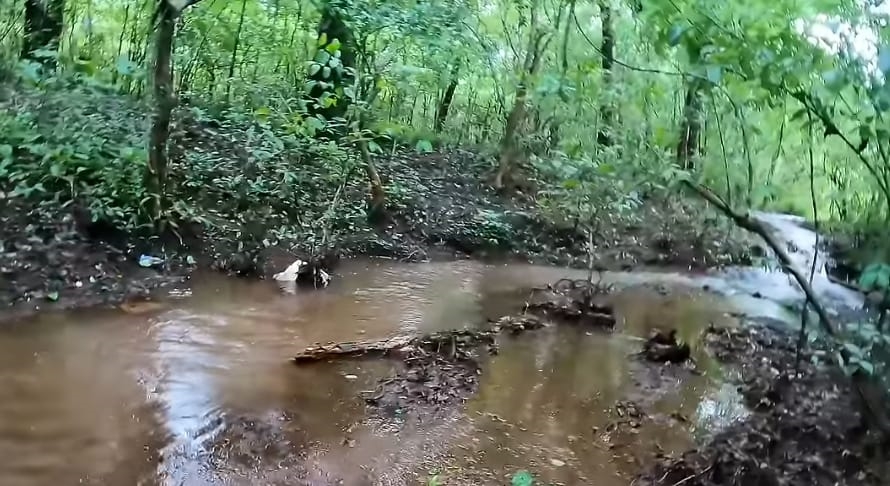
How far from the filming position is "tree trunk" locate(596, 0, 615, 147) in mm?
10797

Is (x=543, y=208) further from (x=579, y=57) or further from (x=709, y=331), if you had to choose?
(x=709, y=331)

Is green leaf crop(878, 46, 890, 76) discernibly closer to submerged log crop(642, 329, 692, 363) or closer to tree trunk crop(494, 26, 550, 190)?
submerged log crop(642, 329, 692, 363)

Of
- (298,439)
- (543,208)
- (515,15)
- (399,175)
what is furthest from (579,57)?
(298,439)

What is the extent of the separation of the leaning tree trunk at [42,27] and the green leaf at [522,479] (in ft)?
32.4

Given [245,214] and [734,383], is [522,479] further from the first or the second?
[245,214]

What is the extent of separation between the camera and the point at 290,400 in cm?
636

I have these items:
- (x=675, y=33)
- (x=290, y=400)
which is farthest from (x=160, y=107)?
(x=675, y=33)

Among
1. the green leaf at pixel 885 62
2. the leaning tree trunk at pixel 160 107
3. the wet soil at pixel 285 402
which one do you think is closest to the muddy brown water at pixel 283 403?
the wet soil at pixel 285 402

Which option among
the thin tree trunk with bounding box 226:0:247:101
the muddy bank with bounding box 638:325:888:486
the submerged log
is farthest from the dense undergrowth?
the muddy bank with bounding box 638:325:888:486

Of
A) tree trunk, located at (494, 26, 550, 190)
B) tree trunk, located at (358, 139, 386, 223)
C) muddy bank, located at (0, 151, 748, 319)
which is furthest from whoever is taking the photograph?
tree trunk, located at (494, 26, 550, 190)

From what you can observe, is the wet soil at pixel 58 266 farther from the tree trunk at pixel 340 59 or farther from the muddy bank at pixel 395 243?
the tree trunk at pixel 340 59

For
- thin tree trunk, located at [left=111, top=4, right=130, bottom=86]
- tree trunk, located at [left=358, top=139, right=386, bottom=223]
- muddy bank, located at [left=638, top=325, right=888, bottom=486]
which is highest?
thin tree trunk, located at [left=111, top=4, right=130, bottom=86]

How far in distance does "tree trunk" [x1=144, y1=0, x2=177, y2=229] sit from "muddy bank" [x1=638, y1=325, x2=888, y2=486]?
767 centimetres

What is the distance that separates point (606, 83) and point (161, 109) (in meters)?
6.50
